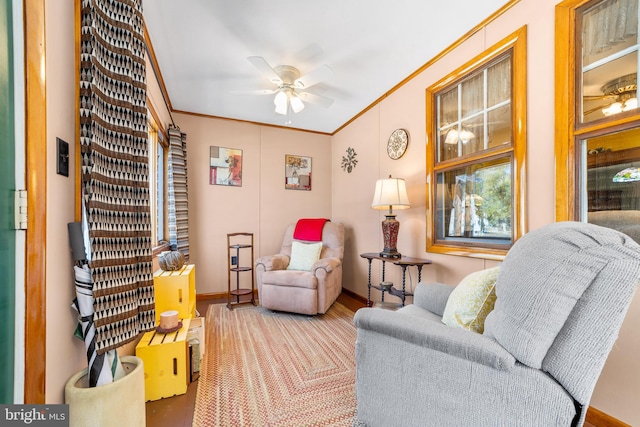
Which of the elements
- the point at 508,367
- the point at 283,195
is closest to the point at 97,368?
the point at 508,367

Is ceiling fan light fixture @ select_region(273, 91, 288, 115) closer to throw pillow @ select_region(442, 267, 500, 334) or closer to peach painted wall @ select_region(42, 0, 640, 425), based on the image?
peach painted wall @ select_region(42, 0, 640, 425)

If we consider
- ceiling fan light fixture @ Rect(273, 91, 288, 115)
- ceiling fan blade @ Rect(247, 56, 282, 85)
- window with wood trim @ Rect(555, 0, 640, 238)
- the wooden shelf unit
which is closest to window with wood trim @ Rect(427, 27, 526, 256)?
window with wood trim @ Rect(555, 0, 640, 238)

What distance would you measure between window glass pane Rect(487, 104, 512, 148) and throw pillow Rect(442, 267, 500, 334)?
1.16 m

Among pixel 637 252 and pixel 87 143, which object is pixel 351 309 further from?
pixel 87 143

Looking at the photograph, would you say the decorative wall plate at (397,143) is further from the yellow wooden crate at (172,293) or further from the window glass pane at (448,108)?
the yellow wooden crate at (172,293)

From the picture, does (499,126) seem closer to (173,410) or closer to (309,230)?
(309,230)

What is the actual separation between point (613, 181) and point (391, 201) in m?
1.40

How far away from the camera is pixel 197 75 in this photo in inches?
104

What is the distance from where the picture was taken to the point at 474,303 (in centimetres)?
122

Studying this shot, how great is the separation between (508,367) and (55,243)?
166 centimetres

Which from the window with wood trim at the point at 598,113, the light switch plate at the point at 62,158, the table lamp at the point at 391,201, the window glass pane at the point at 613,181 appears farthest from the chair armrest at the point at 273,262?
the window glass pane at the point at 613,181

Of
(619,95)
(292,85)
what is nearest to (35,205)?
(292,85)

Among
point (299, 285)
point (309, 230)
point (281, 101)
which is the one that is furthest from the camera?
point (309, 230)

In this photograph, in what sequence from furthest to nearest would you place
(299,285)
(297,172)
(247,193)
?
(297,172) → (247,193) → (299,285)
